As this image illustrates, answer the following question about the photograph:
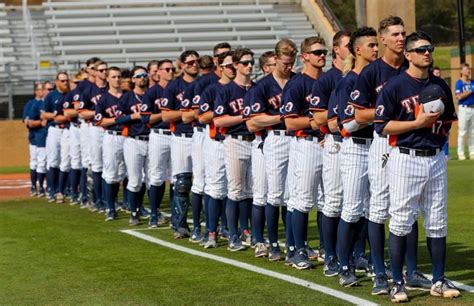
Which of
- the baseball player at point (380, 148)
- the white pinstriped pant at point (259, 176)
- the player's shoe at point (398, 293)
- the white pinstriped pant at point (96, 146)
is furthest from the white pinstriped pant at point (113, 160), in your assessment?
the player's shoe at point (398, 293)

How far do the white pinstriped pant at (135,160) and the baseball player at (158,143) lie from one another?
2.16 feet

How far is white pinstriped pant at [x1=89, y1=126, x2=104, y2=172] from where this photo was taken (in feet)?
57.1

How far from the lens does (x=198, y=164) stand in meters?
13.2

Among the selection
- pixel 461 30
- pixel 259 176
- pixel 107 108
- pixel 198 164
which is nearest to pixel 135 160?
pixel 107 108

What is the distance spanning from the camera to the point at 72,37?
3625 cm

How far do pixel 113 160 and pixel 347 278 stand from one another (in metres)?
7.78

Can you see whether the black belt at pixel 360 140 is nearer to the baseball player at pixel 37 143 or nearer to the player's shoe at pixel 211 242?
the player's shoe at pixel 211 242

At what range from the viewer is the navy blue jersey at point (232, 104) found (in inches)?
470

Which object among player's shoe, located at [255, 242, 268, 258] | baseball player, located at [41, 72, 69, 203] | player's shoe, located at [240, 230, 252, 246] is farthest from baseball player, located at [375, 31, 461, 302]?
baseball player, located at [41, 72, 69, 203]

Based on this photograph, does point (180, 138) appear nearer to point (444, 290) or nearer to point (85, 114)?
point (85, 114)

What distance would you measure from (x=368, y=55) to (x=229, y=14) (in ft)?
98.7

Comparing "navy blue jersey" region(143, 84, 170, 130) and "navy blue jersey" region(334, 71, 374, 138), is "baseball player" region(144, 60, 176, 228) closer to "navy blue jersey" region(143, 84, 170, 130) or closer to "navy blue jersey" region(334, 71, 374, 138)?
"navy blue jersey" region(143, 84, 170, 130)

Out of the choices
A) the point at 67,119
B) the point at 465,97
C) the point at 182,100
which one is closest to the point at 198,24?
the point at 465,97

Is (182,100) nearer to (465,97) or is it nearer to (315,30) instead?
(465,97)
